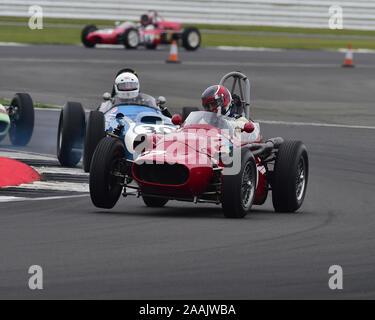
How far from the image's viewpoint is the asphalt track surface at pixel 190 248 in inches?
336

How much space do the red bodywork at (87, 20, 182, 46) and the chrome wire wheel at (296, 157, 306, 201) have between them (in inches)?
1190

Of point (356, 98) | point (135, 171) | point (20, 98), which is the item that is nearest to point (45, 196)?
point (135, 171)

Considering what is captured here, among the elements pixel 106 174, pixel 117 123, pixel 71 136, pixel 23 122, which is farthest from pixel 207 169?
pixel 23 122

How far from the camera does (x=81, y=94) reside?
28172 millimetres

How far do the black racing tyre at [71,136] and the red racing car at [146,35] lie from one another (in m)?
26.0

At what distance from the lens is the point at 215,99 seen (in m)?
13.2

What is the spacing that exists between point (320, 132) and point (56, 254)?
42.3 ft

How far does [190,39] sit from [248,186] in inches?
1254

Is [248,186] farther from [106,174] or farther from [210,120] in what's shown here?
[106,174]

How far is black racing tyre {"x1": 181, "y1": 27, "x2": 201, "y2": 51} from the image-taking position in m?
43.7
